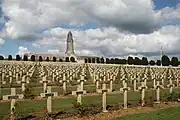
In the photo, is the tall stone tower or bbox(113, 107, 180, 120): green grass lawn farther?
the tall stone tower

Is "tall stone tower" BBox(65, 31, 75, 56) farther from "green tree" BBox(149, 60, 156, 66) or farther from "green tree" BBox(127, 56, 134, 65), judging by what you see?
"green tree" BBox(149, 60, 156, 66)

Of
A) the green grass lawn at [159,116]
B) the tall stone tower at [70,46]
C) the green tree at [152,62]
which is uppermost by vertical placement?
the tall stone tower at [70,46]

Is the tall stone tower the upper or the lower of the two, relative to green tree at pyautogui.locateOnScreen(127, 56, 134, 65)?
upper

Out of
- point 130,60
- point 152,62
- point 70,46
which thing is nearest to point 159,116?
point 130,60

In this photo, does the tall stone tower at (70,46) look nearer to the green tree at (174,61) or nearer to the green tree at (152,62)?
the green tree at (152,62)

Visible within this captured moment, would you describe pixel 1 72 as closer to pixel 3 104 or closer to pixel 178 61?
pixel 3 104

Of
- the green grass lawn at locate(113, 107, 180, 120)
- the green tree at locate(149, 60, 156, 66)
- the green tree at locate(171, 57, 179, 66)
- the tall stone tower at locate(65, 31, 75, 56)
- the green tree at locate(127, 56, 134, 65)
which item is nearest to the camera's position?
the green grass lawn at locate(113, 107, 180, 120)

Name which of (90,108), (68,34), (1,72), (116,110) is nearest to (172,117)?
(116,110)

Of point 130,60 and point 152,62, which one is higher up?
point 130,60

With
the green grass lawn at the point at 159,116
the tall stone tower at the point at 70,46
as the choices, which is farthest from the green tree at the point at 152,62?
the green grass lawn at the point at 159,116

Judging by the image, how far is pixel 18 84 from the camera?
69.2 ft

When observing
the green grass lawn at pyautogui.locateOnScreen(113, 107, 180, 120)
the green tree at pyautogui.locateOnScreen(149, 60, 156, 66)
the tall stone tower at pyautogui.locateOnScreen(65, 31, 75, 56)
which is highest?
the tall stone tower at pyautogui.locateOnScreen(65, 31, 75, 56)

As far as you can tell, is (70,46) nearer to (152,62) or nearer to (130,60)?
(130,60)

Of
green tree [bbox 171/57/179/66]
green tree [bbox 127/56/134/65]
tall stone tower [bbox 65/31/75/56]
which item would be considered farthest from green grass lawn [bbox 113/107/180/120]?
tall stone tower [bbox 65/31/75/56]
